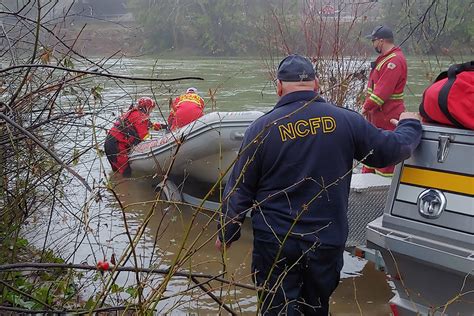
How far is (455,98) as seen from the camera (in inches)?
115

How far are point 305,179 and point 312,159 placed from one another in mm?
119

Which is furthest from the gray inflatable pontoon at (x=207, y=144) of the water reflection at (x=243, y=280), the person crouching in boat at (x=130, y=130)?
the water reflection at (x=243, y=280)

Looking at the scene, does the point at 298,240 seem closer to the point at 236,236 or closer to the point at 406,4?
the point at 236,236

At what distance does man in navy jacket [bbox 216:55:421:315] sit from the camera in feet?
9.50

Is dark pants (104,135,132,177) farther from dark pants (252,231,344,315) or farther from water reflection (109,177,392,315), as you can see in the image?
dark pants (252,231,344,315)

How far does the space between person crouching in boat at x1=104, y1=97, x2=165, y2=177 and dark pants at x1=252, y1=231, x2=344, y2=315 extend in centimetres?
179

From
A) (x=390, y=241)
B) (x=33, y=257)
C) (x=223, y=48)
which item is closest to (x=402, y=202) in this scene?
(x=390, y=241)

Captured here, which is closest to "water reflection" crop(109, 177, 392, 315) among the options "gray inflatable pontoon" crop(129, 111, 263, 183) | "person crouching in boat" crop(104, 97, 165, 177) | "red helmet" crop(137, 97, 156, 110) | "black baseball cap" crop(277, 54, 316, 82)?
"person crouching in boat" crop(104, 97, 165, 177)

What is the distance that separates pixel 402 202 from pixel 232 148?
3111 millimetres

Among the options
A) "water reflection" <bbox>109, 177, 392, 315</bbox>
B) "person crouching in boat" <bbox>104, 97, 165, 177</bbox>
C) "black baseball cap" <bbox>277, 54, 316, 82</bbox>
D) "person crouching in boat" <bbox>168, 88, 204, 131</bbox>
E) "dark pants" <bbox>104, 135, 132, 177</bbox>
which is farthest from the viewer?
"person crouching in boat" <bbox>168, 88, 204, 131</bbox>

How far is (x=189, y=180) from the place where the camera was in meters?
6.90

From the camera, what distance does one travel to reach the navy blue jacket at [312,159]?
2.89 m

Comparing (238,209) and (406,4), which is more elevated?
(406,4)

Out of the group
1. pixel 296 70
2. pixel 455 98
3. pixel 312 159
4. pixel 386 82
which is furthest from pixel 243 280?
pixel 386 82
